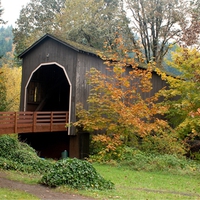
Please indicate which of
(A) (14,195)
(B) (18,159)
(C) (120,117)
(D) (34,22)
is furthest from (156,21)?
(A) (14,195)

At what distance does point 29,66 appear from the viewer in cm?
1878

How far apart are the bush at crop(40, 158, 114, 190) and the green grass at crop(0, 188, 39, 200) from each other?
109 cm

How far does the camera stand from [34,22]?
34.3 meters

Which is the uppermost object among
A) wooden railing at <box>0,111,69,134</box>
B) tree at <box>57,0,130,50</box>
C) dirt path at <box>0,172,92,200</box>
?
tree at <box>57,0,130,50</box>

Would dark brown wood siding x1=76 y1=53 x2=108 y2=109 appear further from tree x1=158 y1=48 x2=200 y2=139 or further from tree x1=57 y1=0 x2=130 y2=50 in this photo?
tree x1=57 y1=0 x2=130 y2=50

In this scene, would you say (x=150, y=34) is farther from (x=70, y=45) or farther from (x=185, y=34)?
(x=185, y=34)

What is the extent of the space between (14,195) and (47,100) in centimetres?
1432

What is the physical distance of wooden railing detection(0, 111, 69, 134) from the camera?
13898mm

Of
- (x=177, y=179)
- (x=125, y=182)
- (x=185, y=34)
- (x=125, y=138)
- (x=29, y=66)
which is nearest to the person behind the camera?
(x=125, y=182)

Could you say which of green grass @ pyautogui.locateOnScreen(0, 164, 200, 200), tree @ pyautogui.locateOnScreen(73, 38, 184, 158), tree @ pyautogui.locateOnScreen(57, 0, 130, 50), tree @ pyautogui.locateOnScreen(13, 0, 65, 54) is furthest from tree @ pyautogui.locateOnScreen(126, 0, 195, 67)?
green grass @ pyautogui.locateOnScreen(0, 164, 200, 200)

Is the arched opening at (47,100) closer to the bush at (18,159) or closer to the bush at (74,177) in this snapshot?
the bush at (18,159)

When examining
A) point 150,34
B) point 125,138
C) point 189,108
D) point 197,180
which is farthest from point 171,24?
point 197,180

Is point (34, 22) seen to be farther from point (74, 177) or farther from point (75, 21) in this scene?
point (74, 177)

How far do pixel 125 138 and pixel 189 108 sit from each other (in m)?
3.96
